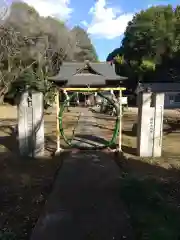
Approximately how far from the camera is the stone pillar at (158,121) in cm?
951

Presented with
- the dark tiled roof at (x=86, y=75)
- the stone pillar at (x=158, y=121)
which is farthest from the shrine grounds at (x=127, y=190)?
the dark tiled roof at (x=86, y=75)

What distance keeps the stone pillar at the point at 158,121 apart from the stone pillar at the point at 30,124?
3.31 meters

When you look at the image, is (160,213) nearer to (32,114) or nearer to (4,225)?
(4,225)

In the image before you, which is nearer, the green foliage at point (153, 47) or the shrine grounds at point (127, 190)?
the shrine grounds at point (127, 190)

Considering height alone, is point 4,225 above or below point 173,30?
below

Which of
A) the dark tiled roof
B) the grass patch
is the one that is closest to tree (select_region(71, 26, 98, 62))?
the dark tiled roof

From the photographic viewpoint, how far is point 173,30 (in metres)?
34.1

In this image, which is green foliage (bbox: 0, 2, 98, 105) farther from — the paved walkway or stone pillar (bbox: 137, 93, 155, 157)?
the paved walkway

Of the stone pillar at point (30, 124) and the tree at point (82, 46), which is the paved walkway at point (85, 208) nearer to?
the stone pillar at point (30, 124)

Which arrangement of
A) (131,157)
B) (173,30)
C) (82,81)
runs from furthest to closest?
(173,30), (82,81), (131,157)

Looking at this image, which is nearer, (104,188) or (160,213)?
(160,213)

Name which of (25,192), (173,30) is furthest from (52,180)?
(173,30)

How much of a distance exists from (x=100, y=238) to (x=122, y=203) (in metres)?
1.34

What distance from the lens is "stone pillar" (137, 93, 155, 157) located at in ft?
31.4
